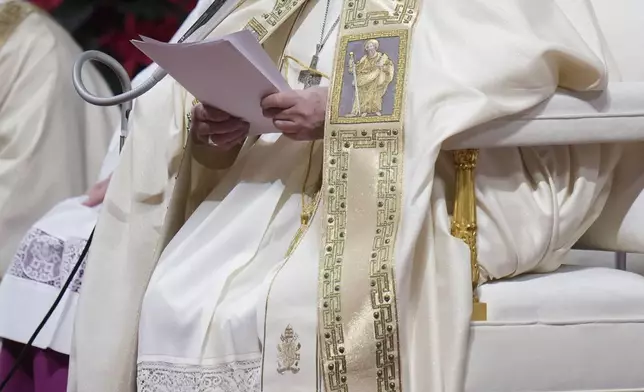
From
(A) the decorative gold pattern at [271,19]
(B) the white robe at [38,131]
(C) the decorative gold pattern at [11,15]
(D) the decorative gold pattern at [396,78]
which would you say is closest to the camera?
(D) the decorative gold pattern at [396,78]

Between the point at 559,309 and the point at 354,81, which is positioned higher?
the point at 354,81

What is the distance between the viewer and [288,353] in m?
1.30

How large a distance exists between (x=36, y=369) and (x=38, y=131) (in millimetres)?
1291

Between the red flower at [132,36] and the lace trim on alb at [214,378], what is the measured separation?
2.50 m

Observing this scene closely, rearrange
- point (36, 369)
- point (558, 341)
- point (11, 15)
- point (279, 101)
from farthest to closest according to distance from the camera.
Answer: point (11, 15) → point (36, 369) → point (279, 101) → point (558, 341)

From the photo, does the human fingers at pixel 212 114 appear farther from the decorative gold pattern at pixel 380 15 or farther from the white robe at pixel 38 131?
the white robe at pixel 38 131

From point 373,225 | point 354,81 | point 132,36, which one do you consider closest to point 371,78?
point 354,81

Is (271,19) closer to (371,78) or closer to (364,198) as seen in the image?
(371,78)

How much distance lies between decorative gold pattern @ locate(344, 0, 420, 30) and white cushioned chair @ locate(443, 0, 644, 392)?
263 mm

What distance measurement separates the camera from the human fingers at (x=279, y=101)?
1.38 meters

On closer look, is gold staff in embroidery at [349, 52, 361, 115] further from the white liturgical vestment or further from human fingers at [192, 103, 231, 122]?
human fingers at [192, 103, 231, 122]

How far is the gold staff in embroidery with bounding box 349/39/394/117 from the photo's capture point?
1.40 meters

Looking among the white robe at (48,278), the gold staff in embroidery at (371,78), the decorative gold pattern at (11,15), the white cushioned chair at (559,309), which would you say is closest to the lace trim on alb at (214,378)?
the white cushioned chair at (559,309)

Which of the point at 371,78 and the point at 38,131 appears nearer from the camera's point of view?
the point at 371,78
